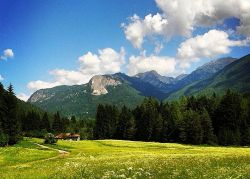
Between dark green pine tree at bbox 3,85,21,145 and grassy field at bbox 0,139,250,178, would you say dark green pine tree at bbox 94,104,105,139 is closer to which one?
dark green pine tree at bbox 3,85,21,145

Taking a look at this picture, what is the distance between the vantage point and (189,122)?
438ft

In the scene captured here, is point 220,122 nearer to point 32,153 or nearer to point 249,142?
point 249,142

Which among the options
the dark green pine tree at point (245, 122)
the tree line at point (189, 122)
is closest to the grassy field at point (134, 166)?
the tree line at point (189, 122)

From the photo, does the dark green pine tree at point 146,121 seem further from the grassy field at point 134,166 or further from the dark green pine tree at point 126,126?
the grassy field at point 134,166

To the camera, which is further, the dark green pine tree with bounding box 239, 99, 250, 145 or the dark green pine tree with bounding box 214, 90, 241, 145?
the dark green pine tree with bounding box 239, 99, 250, 145

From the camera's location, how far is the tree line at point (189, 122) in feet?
425

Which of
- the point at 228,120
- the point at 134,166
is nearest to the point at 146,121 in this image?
the point at 228,120

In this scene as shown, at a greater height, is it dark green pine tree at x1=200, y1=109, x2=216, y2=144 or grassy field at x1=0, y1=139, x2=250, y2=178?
dark green pine tree at x1=200, y1=109, x2=216, y2=144

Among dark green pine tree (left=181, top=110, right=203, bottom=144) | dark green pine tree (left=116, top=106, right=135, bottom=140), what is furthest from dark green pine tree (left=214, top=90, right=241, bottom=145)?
dark green pine tree (left=116, top=106, right=135, bottom=140)

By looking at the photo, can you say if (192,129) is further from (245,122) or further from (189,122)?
(245,122)

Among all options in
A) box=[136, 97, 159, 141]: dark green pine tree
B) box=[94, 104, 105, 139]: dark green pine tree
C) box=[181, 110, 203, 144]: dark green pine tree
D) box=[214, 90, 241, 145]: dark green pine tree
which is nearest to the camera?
box=[214, 90, 241, 145]: dark green pine tree

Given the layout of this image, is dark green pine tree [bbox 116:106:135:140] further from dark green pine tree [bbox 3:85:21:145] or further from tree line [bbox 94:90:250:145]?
dark green pine tree [bbox 3:85:21:145]

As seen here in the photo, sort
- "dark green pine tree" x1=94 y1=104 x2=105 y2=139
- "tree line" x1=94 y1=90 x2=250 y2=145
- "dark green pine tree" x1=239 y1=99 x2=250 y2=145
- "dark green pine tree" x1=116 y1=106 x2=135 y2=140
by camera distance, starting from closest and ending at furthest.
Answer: "dark green pine tree" x1=239 y1=99 x2=250 y2=145, "tree line" x1=94 y1=90 x2=250 y2=145, "dark green pine tree" x1=116 y1=106 x2=135 y2=140, "dark green pine tree" x1=94 y1=104 x2=105 y2=139

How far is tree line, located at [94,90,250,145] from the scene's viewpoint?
12950 cm
